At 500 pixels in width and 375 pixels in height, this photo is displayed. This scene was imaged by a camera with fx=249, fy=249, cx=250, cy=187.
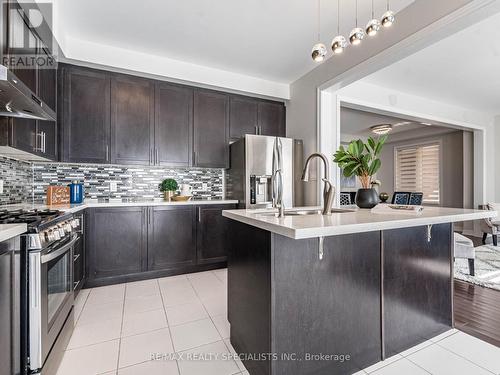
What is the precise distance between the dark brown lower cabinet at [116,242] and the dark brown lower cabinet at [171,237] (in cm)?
10

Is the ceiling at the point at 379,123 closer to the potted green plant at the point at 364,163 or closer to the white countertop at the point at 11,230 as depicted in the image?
the potted green plant at the point at 364,163

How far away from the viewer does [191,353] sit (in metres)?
1.67

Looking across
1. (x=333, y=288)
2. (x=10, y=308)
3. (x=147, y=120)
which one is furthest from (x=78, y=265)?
(x=333, y=288)

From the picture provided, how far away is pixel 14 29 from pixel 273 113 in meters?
3.06

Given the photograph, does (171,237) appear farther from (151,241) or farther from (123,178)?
(123,178)

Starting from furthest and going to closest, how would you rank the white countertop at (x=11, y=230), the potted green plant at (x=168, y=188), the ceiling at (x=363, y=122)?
the ceiling at (x=363, y=122) → the potted green plant at (x=168, y=188) → the white countertop at (x=11, y=230)

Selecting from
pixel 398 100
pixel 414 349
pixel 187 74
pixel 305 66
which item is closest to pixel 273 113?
pixel 305 66

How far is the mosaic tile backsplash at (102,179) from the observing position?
2520 millimetres

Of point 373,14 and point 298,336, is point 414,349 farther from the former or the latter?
point 373,14

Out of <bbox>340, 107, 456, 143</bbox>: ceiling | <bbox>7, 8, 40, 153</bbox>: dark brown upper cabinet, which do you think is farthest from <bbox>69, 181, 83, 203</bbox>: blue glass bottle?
<bbox>340, 107, 456, 143</bbox>: ceiling

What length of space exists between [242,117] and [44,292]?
3.10 metres

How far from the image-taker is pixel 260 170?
339 centimetres

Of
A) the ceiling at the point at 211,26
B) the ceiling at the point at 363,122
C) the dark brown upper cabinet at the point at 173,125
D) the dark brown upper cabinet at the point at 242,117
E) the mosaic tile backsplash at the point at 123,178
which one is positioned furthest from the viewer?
the ceiling at the point at 363,122

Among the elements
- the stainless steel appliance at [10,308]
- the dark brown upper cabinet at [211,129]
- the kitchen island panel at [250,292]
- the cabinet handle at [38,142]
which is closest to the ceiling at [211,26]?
the dark brown upper cabinet at [211,129]
